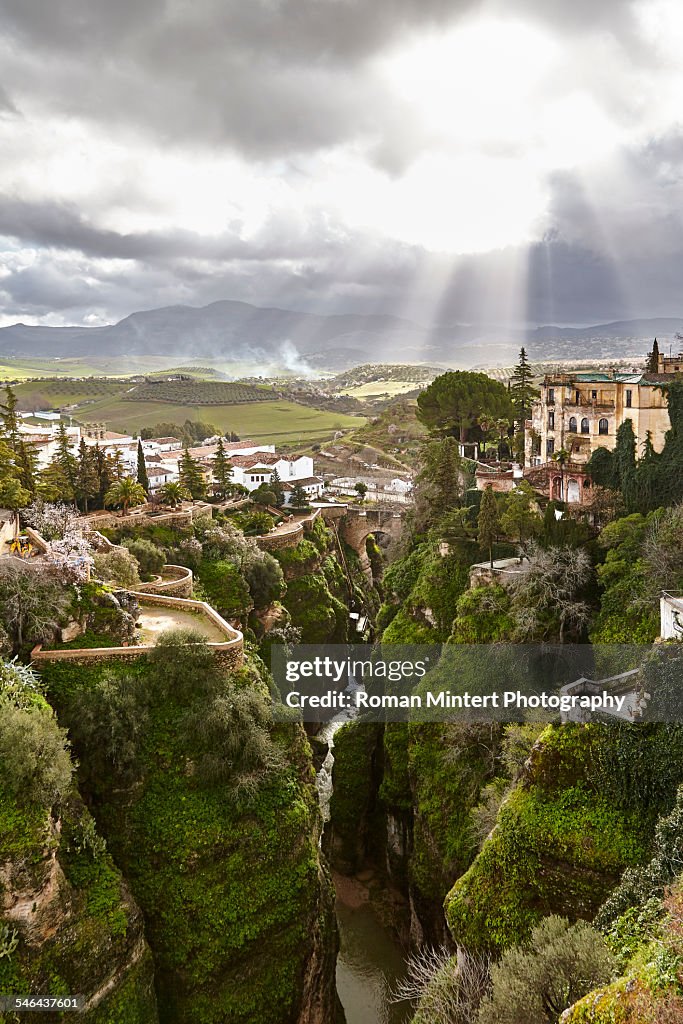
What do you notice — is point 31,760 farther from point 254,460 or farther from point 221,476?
point 254,460

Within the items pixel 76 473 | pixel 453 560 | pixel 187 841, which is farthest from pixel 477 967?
pixel 76 473

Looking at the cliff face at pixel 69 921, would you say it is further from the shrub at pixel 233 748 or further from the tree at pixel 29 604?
the tree at pixel 29 604

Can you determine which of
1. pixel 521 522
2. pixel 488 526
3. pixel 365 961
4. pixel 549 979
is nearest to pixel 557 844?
pixel 549 979

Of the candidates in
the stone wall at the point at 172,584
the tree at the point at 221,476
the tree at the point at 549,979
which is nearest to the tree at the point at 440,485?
the stone wall at the point at 172,584

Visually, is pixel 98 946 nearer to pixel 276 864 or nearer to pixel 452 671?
pixel 276 864

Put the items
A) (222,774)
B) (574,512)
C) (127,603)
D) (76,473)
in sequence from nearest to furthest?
(222,774)
(127,603)
(574,512)
(76,473)
